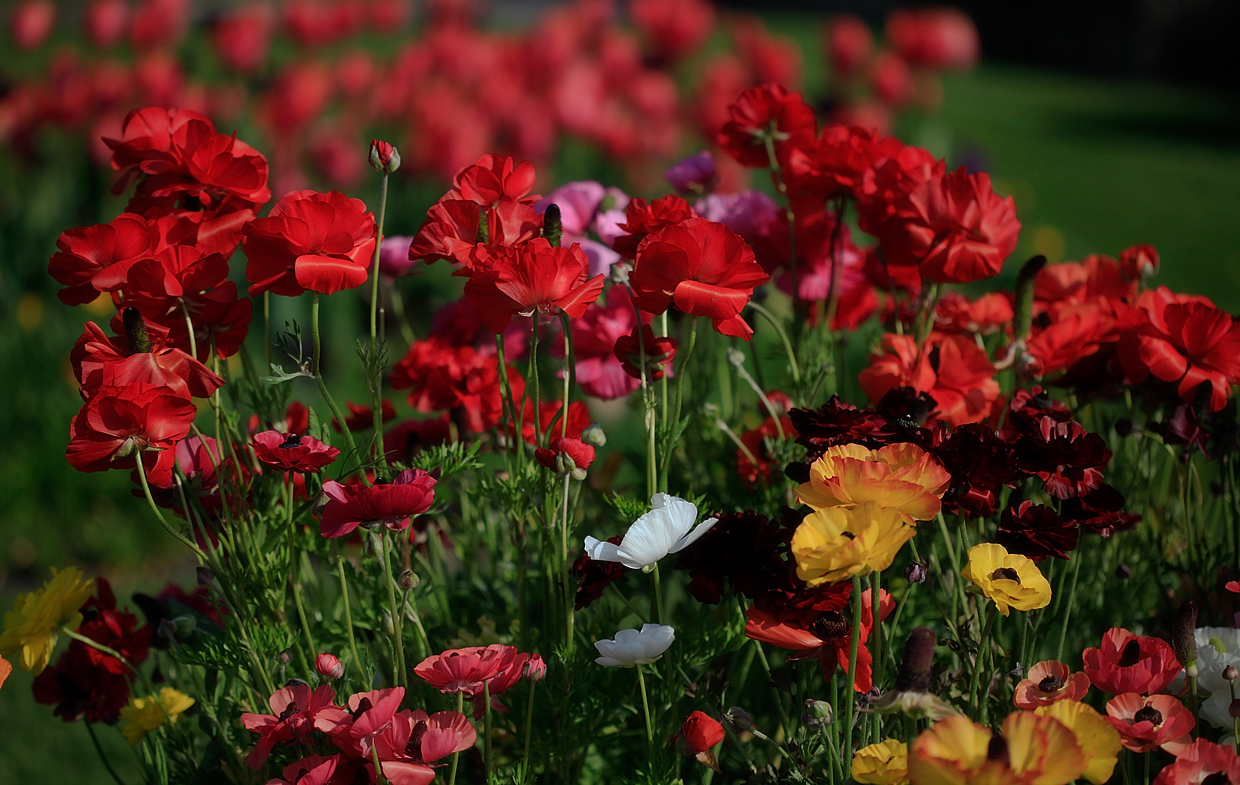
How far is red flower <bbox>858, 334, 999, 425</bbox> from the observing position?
1.07m

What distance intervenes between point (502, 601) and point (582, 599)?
0.35 metres

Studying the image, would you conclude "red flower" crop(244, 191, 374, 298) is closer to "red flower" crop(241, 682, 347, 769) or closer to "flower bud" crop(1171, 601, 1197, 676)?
"red flower" crop(241, 682, 347, 769)

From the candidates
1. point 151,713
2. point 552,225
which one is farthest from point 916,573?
point 151,713

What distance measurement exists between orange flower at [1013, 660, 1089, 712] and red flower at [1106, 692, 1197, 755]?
3 cm

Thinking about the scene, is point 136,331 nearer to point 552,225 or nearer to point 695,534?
point 552,225

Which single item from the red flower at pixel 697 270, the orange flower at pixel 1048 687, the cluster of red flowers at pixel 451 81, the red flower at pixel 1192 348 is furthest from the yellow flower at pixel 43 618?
the cluster of red flowers at pixel 451 81

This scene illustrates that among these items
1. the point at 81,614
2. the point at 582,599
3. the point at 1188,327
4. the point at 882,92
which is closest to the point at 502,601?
the point at 582,599

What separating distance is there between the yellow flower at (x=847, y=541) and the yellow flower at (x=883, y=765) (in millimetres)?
121

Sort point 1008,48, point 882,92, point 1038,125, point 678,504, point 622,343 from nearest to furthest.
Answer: point 678,504 < point 622,343 < point 882,92 < point 1038,125 < point 1008,48

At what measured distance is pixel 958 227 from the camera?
106 centimetres

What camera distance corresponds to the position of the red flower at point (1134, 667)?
2.67 feet

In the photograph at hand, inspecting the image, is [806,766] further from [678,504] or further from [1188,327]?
[1188,327]

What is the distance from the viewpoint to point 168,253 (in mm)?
907

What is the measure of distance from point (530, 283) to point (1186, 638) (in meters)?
0.60
